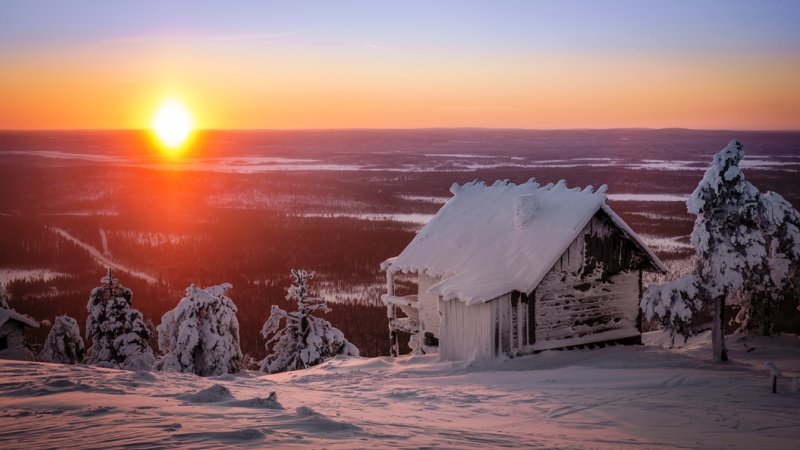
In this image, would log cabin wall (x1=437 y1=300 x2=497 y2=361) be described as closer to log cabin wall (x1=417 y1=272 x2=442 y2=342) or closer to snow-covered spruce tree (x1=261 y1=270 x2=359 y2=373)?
log cabin wall (x1=417 y1=272 x2=442 y2=342)

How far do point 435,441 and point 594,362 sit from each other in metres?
11.4

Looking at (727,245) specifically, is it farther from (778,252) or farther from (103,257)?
(103,257)

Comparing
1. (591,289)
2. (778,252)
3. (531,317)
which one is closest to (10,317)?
(531,317)

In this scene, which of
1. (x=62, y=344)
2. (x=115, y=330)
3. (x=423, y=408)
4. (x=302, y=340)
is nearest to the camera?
(x=423, y=408)

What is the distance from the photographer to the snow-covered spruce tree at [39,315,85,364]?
31.5 metres

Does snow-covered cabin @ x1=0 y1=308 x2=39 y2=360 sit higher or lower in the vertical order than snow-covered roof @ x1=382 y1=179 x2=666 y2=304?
lower

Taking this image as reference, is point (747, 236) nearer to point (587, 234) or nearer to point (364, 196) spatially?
point (587, 234)

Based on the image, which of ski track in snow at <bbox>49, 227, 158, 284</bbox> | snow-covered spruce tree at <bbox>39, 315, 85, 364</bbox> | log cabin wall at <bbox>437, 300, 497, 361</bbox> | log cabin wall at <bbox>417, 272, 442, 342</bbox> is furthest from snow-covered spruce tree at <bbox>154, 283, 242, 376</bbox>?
ski track in snow at <bbox>49, 227, 158, 284</bbox>

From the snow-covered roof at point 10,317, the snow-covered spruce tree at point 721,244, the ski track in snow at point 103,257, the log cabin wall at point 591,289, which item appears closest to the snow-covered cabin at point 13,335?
the snow-covered roof at point 10,317

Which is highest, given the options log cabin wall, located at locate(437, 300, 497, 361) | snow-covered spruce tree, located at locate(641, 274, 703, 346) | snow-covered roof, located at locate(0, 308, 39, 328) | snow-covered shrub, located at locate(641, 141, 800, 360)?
snow-covered shrub, located at locate(641, 141, 800, 360)

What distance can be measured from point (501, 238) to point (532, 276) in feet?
10.2

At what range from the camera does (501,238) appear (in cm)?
2400

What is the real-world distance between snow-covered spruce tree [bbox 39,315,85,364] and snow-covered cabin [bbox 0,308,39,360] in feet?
4.05

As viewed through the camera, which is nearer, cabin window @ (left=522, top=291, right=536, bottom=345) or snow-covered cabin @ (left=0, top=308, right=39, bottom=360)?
cabin window @ (left=522, top=291, right=536, bottom=345)
